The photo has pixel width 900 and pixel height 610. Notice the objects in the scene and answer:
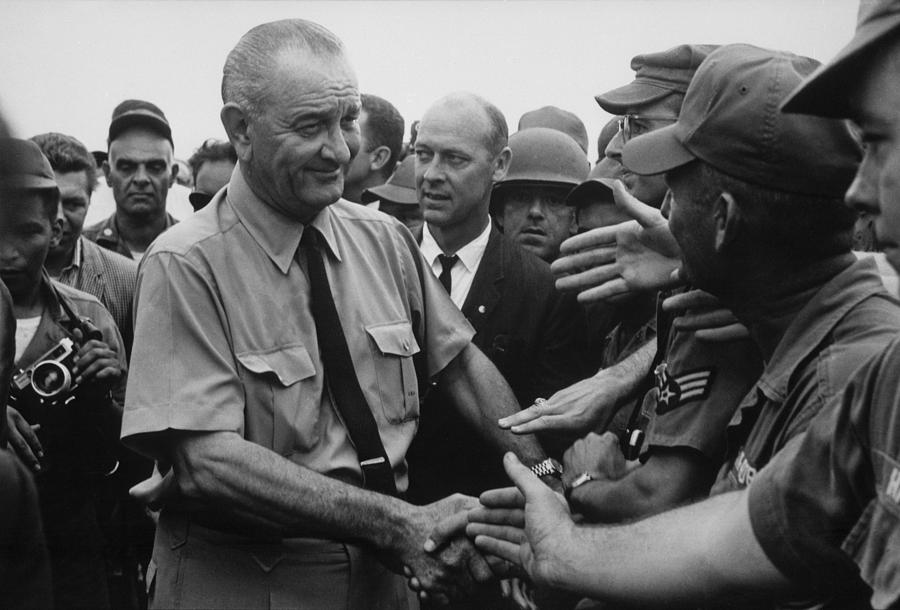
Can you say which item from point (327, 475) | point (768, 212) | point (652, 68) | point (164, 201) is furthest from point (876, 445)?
point (164, 201)

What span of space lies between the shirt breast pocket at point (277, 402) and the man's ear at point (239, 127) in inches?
27.0

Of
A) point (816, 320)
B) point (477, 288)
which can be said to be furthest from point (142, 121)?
point (816, 320)

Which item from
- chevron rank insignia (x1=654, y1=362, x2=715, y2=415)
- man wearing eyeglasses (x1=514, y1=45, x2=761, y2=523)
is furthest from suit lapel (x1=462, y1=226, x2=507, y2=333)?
chevron rank insignia (x1=654, y1=362, x2=715, y2=415)

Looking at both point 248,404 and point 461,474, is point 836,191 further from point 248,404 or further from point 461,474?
point 461,474

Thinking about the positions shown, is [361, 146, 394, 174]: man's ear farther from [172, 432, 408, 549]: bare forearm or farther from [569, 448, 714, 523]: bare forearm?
[569, 448, 714, 523]: bare forearm

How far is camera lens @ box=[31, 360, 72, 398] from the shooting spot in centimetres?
448

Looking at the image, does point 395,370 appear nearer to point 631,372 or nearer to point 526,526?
point 631,372

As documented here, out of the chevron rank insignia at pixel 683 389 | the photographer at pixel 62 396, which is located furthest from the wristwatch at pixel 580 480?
the photographer at pixel 62 396

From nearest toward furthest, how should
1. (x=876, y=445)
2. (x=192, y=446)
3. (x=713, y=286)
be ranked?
1. (x=876, y=445)
2. (x=713, y=286)
3. (x=192, y=446)

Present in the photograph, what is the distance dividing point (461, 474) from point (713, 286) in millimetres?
1869

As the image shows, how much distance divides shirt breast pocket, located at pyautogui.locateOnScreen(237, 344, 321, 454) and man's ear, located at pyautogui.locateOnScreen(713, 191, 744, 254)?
1345 mm

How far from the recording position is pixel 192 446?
10.6 ft

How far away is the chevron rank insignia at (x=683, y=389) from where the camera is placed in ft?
9.43

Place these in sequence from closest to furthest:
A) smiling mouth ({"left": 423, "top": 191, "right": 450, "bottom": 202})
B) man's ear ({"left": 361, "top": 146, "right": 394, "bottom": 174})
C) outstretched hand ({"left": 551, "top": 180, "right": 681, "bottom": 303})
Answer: outstretched hand ({"left": 551, "top": 180, "right": 681, "bottom": 303})
smiling mouth ({"left": 423, "top": 191, "right": 450, "bottom": 202})
man's ear ({"left": 361, "top": 146, "right": 394, "bottom": 174})
